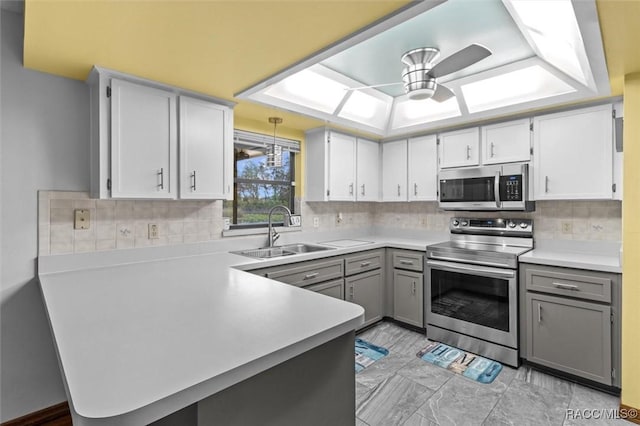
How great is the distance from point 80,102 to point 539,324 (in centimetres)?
371

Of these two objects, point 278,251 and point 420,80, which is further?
point 278,251

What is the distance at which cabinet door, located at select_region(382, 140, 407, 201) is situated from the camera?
12.3 ft

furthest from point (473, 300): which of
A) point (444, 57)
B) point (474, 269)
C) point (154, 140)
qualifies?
point (154, 140)

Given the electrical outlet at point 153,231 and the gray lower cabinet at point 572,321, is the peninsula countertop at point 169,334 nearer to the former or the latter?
the electrical outlet at point 153,231

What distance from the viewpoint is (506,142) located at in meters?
3.00

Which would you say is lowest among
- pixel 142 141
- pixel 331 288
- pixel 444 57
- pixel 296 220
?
pixel 331 288

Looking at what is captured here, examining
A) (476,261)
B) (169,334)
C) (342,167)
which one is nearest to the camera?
(169,334)

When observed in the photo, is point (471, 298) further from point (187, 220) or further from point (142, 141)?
point (142, 141)

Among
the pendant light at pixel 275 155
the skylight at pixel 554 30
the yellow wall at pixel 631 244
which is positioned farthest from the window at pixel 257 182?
the yellow wall at pixel 631 244

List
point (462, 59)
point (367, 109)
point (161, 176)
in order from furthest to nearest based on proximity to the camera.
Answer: point (367, 109)
point (161, 176)
point (462, 59)

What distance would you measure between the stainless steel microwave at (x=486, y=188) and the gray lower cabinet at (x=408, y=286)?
0.66 metres

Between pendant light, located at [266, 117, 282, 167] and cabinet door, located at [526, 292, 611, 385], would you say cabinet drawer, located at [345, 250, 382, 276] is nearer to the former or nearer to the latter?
pendant light, located at [266, 117, 282, 167]

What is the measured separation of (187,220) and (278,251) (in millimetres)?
881

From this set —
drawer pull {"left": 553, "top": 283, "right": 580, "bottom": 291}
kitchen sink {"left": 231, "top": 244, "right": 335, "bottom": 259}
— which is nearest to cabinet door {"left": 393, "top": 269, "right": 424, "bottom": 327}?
kitchen sink {"left": 231, "top": 244, "right": 335, "bottom": 259}
